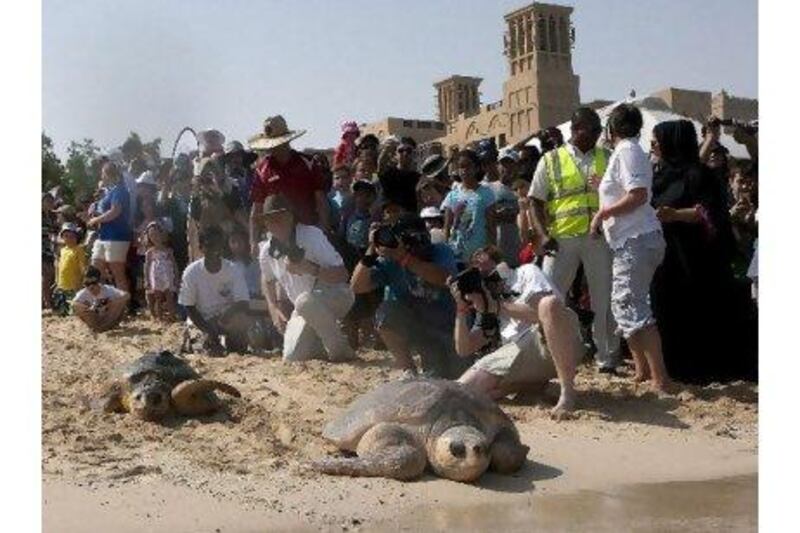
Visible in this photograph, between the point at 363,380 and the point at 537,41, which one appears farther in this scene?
the point at 537,41

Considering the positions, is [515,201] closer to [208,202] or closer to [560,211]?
[560,211]

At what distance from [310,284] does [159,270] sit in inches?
96.3

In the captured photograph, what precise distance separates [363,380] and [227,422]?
3.17 feet

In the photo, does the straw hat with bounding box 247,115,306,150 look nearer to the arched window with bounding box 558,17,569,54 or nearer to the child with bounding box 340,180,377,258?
the child with bounding box 340,180,377,258

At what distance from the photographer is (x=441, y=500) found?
368 centimetres

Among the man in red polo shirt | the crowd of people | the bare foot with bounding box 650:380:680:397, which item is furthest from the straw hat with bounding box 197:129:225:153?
the bare foot with bounding box 650:380:680:397

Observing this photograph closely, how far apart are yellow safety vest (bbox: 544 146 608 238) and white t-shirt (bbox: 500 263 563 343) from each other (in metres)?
0.62

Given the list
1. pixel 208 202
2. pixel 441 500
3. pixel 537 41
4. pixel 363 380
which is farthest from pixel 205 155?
pixel 441 500

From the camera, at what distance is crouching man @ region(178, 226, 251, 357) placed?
666 centimetres

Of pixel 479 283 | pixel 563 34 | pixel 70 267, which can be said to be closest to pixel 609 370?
pixel 479 283

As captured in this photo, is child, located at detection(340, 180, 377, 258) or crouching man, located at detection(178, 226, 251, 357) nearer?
crouching man, located at detection(178, 226, 251, 357)

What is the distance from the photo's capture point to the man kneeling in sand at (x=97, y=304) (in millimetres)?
8148

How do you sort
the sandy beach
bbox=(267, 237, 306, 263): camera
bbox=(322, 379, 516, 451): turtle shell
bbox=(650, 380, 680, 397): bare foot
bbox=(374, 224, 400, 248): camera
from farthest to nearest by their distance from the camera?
bbox=(267, 237, 306, 263): camera → bbox=(374, 224, 400, 248): camera → bbox=(650, 380, 680, 397): bare foot → bbox=(322, 379, 516, 451): turtle shell → the sandy beach
